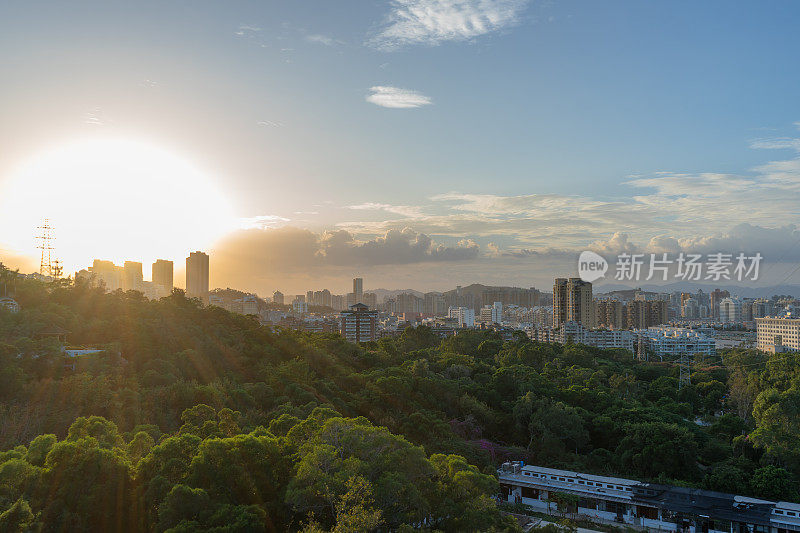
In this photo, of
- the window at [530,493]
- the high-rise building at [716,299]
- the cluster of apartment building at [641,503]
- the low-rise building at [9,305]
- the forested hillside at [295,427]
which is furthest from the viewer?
the high-rise building at [716,299]

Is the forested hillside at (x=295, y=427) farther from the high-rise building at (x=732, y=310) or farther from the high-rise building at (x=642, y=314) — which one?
the high-rise building at (x=732, y=310)

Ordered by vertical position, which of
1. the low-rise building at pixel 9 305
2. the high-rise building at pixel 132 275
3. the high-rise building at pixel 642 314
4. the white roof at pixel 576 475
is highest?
the high-rise building at pixel 132 275

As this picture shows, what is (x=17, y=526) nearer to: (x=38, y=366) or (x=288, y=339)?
(x=38, y=366)

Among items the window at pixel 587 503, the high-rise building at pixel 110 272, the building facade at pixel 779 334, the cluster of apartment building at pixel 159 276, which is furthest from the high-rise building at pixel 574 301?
the window at pixel 587 503

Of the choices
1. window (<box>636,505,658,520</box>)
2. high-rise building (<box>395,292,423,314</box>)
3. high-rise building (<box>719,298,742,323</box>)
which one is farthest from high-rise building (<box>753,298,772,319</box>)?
window (<box>636,505,658,520</box>)

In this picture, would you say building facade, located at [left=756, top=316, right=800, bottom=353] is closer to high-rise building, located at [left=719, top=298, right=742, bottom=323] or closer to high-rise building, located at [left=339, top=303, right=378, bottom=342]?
high-rise building, located at [left=339, top=303, right=378, bottom=342]

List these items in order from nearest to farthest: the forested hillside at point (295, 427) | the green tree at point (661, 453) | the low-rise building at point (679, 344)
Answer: the forested hillside at point (295, 427)
the green tree at point (661, 453)
the low-rise building at point (679, 344)

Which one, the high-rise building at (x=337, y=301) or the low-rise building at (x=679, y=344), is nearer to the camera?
the low-rise building at (x=679, y=344)

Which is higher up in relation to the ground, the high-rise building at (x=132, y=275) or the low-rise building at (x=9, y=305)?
the high-rise building at (x=132, y=275)
